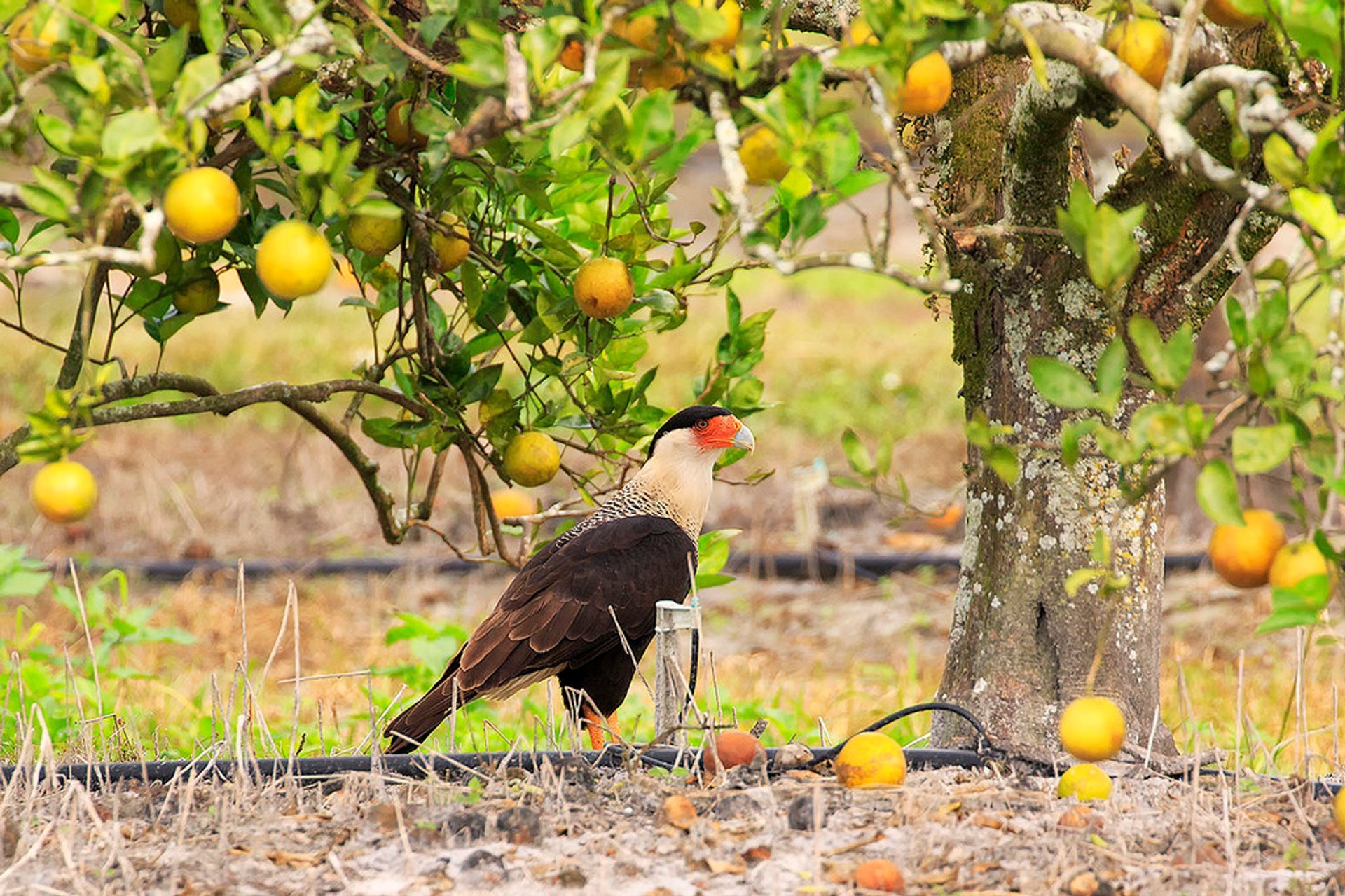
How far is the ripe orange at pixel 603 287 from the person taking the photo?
2416 millimetres

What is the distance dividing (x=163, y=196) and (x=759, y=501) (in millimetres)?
6232

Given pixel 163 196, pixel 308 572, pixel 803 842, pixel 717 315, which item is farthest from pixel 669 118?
pixel 717 315

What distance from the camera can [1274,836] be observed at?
223 centimetres

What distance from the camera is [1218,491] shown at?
1569 mm

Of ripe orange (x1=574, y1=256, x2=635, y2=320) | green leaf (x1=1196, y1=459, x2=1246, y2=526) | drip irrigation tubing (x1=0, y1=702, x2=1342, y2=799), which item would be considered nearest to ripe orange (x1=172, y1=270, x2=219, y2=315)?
ripe orange (x1=574, y1=256, x2=635, y2=320)

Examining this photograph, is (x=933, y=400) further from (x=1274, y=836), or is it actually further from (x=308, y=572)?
(x=1274, y=836)

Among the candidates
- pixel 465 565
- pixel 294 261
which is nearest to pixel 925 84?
pixel 294 261

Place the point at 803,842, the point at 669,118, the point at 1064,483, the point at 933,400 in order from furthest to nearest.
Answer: the point at 933,400, the point at 1064,483, the point at 803,842, the point at 669,118

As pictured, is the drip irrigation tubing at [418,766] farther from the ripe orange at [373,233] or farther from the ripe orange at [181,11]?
the ripe orange at [181,11]

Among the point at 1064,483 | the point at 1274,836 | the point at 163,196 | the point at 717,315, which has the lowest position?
the point at 1274,836

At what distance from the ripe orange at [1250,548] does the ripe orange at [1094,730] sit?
1.25 ft

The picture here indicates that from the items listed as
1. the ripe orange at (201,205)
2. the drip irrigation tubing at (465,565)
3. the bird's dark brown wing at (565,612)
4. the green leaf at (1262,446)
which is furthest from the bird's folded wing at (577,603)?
the drip irrigation tubing at (465,565)

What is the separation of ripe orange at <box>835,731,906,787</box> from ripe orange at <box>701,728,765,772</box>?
141 millimetres

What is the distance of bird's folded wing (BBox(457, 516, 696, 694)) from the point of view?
3.34 meters
